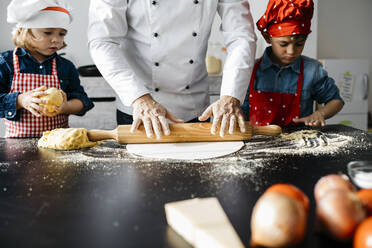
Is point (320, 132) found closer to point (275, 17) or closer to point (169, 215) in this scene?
point (275, 17)

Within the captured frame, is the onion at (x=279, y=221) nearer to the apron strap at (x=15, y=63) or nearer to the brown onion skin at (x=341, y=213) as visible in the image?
the brown onion skin at (x=341, y=213)

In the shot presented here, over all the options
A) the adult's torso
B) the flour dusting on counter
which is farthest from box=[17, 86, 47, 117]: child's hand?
the adult's torso

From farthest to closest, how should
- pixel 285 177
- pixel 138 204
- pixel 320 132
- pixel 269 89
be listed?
pixel 269 89
pixel 320 132
pixel 285 177
pixel 138 204

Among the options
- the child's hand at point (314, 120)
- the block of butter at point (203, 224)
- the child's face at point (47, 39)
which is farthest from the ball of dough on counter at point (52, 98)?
the child's hand at point (314, 120)

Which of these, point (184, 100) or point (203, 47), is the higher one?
point (203, 47)

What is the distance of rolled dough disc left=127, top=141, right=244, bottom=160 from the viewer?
3.07 ft

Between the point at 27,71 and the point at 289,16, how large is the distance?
3.86 ft

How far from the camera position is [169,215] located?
0.52 meters

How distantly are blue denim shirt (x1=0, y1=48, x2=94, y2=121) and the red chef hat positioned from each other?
93 centimetres

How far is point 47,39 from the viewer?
1352mm

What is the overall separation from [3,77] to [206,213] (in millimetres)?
1261

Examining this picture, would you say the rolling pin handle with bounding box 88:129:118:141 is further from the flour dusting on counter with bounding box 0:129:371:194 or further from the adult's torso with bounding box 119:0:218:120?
the adult's torso with bounding box 119:0:218:120

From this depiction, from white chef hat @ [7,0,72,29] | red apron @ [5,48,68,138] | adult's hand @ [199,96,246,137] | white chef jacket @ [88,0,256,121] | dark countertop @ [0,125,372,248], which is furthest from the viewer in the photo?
red apron @ [5,48,68,138]

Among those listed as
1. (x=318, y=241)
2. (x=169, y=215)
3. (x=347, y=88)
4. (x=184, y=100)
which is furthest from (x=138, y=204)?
(x=347, y=88)
